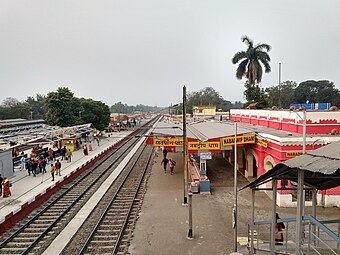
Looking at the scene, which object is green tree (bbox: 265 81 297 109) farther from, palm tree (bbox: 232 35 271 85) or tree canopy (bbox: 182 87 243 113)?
tree canopy (bbox: 182 87 243 113)

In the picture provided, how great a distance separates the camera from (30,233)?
38.1 ft

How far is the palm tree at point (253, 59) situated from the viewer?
38875 millimetres

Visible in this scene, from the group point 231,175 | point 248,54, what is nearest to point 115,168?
point 231,175

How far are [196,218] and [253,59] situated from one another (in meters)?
30.9

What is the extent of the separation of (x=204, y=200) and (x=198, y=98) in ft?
399

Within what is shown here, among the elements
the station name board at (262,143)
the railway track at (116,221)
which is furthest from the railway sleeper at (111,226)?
the station name board at (262,143)

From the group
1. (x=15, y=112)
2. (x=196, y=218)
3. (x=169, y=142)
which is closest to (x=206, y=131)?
(x=169, y=142)

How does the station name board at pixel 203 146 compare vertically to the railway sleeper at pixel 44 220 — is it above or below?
above

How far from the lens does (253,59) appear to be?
128 ft

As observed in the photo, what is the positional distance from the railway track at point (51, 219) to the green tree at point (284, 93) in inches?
2182

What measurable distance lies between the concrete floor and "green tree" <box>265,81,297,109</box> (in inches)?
2103

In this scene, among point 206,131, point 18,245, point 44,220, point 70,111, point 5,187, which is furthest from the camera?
point 70,111

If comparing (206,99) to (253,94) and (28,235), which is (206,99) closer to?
(253,94)

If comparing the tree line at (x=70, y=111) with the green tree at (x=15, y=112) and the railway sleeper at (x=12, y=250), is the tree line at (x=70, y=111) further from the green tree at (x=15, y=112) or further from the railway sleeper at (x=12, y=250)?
the railway sleeper at (x=12, y=250)
